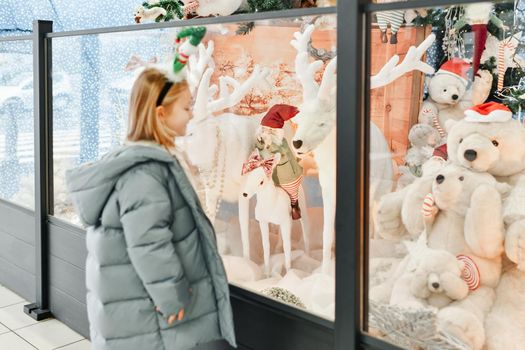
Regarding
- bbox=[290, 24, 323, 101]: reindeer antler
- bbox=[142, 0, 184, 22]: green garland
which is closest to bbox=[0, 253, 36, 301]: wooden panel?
bbox=[142, 0, 184, 22]: green garland

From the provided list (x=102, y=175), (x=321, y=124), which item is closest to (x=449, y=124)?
(x=321, y=124)

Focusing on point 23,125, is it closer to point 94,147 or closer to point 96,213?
point 94,147

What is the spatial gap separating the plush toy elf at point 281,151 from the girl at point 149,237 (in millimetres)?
332

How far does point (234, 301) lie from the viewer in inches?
87.0

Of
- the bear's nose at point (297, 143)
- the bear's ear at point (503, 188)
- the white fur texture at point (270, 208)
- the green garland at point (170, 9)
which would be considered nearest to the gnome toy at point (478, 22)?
the bear's ear at point (503, 188)

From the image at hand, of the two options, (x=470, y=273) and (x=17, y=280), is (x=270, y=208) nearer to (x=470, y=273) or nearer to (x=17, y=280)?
(x=470, y=273)

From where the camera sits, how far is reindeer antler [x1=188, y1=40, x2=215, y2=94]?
2271mm

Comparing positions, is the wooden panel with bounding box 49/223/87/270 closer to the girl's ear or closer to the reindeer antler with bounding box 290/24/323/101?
the girl's ear

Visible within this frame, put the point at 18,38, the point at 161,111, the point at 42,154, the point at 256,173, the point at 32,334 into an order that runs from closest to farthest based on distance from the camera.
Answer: the point at 161,111
the point at 256,173
the point at 32,334
the point at 42,154
the point at 18,38

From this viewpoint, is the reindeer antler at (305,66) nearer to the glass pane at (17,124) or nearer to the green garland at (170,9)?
the green garland at (170,9)

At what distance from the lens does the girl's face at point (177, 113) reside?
74.2 inches

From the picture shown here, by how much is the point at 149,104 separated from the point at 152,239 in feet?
1.28

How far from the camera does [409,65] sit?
1825 mm

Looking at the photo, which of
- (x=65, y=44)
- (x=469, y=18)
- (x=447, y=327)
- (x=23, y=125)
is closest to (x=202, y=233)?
(x=447, y=327)
